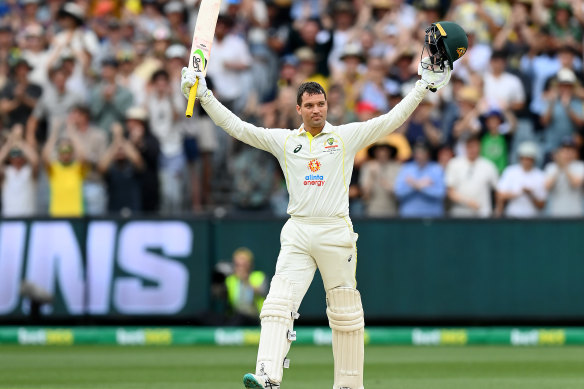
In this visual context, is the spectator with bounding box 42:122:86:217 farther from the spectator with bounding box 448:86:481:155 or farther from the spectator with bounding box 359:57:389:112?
the spectator with bounding box 448:86:481:155

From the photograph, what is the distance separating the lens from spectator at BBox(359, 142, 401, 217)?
534 inches

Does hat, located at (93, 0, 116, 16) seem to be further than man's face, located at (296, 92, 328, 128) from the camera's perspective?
Yes

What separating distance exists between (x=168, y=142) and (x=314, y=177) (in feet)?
22.6

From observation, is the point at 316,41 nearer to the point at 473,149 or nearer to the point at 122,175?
the point at 473,149

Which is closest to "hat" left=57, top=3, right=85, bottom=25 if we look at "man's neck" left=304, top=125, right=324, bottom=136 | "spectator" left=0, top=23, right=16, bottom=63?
"spectator" left=0, top=23, right=16, bottom=63

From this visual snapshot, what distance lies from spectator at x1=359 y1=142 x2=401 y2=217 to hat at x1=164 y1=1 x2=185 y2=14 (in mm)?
3859

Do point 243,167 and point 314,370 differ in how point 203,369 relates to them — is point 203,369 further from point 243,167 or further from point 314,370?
point 243,167

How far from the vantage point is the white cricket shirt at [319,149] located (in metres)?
7.42

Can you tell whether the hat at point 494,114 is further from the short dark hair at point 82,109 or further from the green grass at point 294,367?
the short dark hair at point 82,109

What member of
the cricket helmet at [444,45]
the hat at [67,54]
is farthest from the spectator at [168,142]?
the cricket helmet at [444,45]

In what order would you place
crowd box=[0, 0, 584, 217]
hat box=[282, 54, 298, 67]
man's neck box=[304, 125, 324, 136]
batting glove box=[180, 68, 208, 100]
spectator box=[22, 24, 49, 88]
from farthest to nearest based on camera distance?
spectator box=[22, 24, 49, 88]
hat box=[282, 54, 298, 67]
crowd box=[0, 0, 584, 217]
man's neck box=[304, 125, 324, 136]
batting glove box=[180, 68, 208, 100]

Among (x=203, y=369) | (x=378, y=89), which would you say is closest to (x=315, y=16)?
(x=378, y=89)

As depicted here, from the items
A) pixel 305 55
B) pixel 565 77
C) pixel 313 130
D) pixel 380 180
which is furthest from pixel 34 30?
pixel 313 130

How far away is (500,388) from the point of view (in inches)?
340
